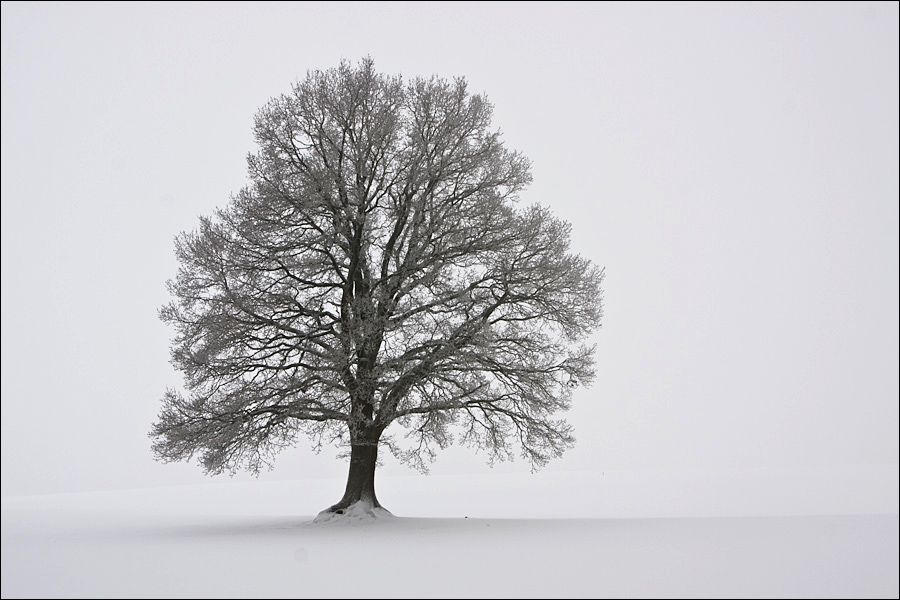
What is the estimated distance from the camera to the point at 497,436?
2491 centimetres

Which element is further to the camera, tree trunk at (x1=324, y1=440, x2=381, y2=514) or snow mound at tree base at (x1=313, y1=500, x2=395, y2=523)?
tree trunk at (x1=324, y1=440, x2=381, y2=514)

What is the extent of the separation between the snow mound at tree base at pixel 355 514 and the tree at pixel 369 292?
19 centimetres

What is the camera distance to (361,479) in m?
24.7

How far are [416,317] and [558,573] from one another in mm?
11271

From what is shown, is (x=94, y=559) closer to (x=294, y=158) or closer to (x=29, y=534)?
(x=29, y=534)

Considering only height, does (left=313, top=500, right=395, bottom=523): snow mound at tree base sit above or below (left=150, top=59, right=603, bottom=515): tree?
below

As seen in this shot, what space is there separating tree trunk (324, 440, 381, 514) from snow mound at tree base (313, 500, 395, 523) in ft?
0.35

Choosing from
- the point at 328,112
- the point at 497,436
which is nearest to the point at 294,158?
the point at 328,112

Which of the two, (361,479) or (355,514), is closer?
(355,514)

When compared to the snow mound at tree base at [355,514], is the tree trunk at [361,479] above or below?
above

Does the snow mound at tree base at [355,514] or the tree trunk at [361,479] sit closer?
the snow mound at tree base at [355,514]

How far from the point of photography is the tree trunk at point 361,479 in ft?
80.5

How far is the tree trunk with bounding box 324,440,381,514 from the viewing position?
24.5 metres

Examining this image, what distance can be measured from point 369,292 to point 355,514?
20.5 ft
